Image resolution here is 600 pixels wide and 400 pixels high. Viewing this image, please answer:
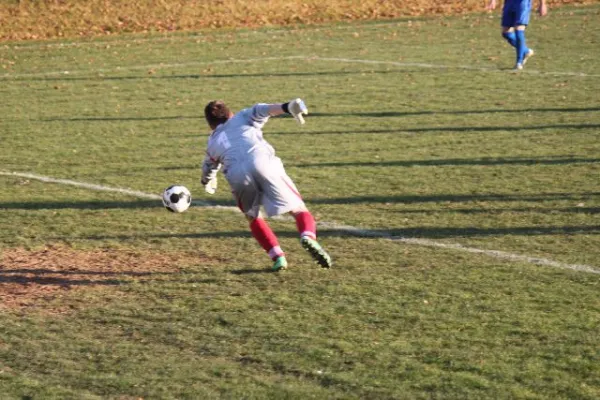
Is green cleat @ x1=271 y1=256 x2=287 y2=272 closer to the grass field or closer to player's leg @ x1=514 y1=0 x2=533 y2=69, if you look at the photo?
the grass field

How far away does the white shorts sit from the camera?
8.45 meters

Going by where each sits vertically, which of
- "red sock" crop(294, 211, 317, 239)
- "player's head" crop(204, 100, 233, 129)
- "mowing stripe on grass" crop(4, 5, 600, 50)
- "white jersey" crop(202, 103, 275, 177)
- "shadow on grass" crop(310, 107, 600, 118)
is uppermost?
"mowing stripe on grass" crop(4, 5, 600, 50)

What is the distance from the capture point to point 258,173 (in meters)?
8.45

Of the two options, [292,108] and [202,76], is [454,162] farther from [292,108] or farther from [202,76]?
[202,76]

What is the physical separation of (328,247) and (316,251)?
959 mm

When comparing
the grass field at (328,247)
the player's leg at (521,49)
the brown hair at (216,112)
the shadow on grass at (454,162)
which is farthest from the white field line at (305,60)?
the brown hair at (216,112)

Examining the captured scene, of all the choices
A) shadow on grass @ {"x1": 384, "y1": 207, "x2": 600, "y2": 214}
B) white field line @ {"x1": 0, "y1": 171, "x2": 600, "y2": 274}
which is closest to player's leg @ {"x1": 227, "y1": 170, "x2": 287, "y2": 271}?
white field line @ {"x1": 0, "y1": 171, "x2": 600, "y2": 274}

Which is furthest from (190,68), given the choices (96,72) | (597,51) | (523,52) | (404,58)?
(597,51)

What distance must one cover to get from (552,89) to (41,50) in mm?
12350

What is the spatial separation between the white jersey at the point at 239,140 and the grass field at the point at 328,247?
0.78 meters

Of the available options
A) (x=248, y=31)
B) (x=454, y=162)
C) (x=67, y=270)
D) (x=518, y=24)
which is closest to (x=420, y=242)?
(x=67, y=270)

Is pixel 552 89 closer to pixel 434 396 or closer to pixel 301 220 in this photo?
pixel 301 220

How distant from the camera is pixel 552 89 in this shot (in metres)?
18.3

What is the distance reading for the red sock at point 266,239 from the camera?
8.42m
